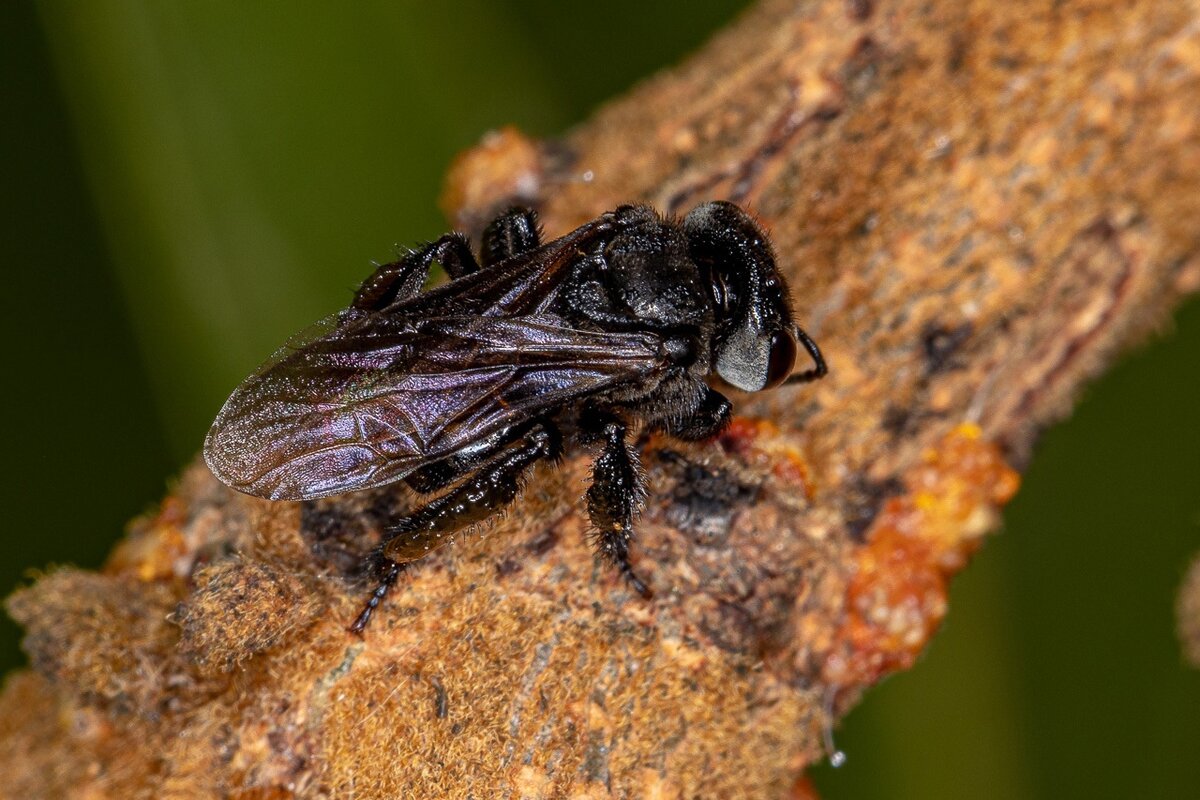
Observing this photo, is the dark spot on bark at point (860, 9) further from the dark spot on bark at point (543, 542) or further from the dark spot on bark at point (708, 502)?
the dark spot on bark at point (543, 542)

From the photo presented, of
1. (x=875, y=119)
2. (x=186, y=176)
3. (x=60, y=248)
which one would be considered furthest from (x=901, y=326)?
(x=60, y=248)

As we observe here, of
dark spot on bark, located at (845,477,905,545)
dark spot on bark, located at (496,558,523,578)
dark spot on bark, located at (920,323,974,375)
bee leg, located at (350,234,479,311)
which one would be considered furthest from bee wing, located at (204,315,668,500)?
dark spot on bark, located at (920,323,974,375)

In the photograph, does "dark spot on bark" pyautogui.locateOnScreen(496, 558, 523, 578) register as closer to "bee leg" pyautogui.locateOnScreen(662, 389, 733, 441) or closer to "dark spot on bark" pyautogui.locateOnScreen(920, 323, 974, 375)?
"bee leg" pyautogui.locateOnScreen(662, 389, 733, 441)

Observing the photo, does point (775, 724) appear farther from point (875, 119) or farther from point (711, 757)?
point (875, 119)

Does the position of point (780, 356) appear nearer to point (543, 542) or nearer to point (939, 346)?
point (939, 346)

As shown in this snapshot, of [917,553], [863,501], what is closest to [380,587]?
[863,501]
